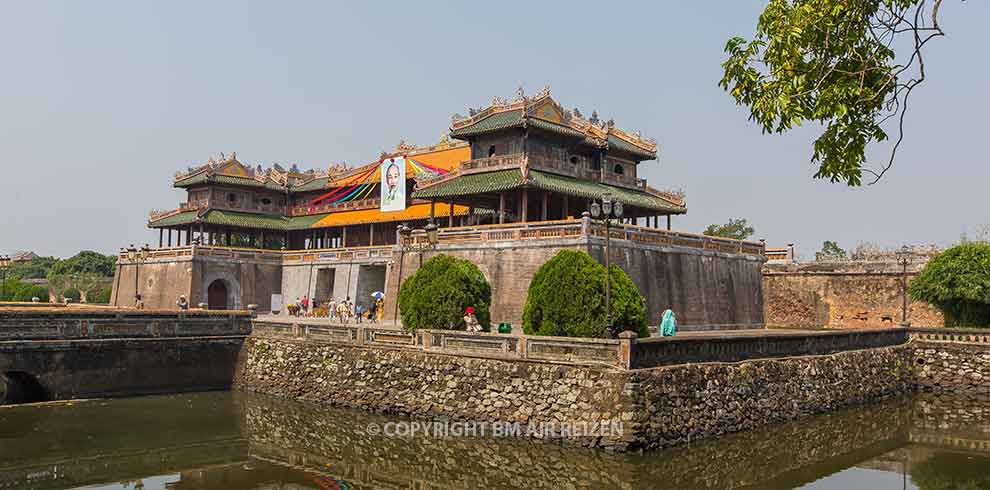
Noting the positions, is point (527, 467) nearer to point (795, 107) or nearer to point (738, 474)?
point (738, 474)

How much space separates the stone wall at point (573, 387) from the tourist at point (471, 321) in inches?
73.3

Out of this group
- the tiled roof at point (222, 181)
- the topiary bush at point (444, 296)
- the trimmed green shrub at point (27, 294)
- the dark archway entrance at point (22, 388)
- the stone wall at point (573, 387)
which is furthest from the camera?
the trimmed green shrub at point (27, 294)

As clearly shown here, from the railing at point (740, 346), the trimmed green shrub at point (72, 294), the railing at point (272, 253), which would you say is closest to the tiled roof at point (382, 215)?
the railing at point (272, 253)

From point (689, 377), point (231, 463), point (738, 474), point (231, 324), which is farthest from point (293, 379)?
point (738, 474)

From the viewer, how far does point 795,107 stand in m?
8.21

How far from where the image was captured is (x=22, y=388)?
2455cm

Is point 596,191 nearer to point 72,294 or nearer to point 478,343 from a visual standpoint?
point 478,343

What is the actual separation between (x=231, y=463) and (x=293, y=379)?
8308 mm

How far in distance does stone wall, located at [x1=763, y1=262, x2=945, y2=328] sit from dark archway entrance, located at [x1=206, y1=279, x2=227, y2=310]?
99.6ft

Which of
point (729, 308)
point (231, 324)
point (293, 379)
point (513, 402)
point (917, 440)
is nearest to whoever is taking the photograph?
point (513, 402)

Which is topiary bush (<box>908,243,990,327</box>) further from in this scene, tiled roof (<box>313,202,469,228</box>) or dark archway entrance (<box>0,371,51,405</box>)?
dark archway entrance (<box>0,371,51,405</box>)

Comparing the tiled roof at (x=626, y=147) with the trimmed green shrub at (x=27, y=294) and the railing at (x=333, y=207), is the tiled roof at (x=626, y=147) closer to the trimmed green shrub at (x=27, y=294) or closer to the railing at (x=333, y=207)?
the railing at (x=333, y=207)

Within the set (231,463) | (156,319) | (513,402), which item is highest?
(156,319)

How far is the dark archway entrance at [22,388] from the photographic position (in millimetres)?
24094
